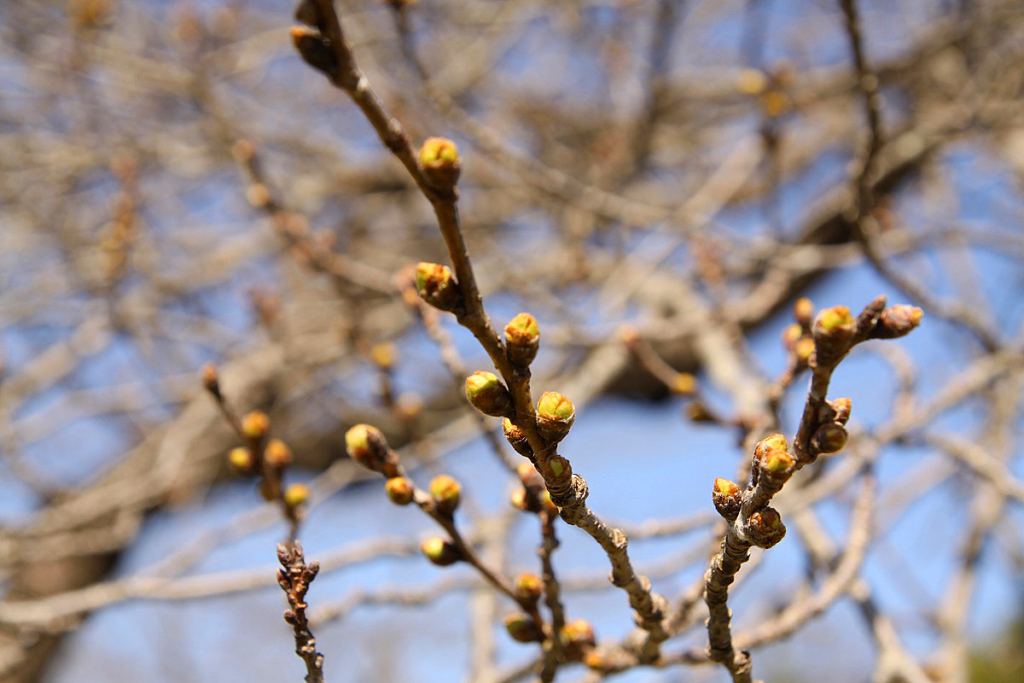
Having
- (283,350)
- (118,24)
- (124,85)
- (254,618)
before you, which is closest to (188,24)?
(124,85)

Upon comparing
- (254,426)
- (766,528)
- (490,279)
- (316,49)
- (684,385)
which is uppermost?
(490,279)

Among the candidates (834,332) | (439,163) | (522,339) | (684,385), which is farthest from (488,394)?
(684,385)

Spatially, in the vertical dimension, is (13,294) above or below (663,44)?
above

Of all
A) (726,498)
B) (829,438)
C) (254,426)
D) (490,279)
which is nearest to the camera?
(829,438)

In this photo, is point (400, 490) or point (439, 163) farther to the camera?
point (400, 490)

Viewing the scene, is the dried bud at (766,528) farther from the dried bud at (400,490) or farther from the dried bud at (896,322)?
the dried bud at (400,490)

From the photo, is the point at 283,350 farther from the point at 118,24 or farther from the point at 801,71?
the point at 801,71

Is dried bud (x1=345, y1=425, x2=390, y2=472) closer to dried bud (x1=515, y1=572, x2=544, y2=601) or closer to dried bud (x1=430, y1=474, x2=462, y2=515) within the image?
dried bud (x1=430, y1=474, x2=462, y2=515)

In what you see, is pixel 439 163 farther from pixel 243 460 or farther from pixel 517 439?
pixel 243 460
